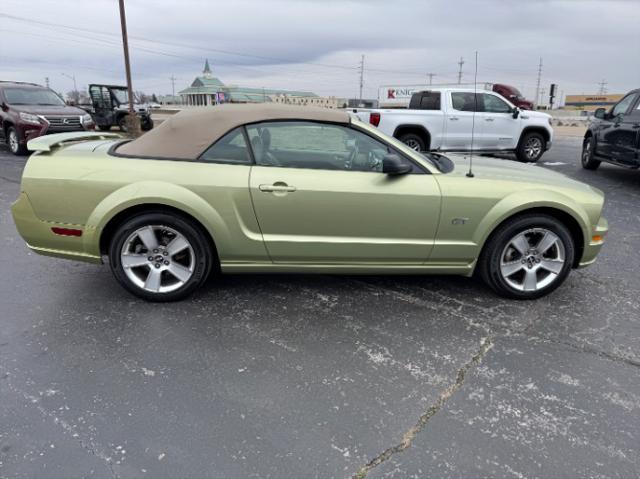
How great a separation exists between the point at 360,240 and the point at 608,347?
5.86ft

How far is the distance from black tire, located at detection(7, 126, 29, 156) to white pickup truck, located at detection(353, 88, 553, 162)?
26.9 ft

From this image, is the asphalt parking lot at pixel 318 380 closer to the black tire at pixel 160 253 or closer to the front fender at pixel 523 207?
the black tire at pixel 160 253

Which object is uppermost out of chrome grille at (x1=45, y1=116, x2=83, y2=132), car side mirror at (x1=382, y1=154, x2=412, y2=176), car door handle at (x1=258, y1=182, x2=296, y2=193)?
chrome grille at (x1=45, y1=116, x2=83, y2=132)

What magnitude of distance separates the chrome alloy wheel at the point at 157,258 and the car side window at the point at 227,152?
2.01 feet

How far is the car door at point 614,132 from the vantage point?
855cm

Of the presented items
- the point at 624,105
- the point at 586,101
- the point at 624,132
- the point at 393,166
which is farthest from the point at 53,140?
the point at 586,101

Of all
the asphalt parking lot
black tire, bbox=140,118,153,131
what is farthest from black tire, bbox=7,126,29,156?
the asphalt parking lot

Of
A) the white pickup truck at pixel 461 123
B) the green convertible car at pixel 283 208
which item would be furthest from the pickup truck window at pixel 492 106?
the green convertible car at pixel 283 208

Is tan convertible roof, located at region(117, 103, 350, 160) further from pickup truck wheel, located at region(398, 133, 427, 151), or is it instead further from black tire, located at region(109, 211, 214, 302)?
pickup truck wheel, located at region(398, 133, 427, 151)

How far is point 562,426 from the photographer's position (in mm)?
2314

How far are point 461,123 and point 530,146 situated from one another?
208 centimetres

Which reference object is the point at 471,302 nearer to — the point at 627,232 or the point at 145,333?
the point at 145,333

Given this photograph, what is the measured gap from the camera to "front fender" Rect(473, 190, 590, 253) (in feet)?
11.3

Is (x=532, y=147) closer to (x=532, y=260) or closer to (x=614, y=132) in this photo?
(x=614, y=132)
